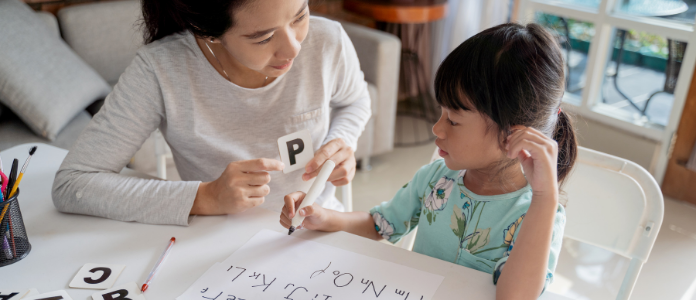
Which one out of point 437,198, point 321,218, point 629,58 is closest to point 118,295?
point 321,218

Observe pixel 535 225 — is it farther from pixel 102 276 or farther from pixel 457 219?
pixel 102 276

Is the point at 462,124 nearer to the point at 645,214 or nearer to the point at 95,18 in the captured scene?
the point at 645,214

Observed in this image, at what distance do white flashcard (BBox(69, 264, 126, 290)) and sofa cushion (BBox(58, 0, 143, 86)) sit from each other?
5.45ft

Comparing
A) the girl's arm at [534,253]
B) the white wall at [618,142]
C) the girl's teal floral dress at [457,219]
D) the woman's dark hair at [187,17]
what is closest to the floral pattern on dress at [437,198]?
the girl's teal floral dress at [457,219]

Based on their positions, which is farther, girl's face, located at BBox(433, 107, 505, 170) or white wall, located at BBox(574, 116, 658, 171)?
white wall, located at BBox(574, 116, 658, 171)

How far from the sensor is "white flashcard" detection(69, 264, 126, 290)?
2.36 ft

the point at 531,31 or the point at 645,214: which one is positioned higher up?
the point at 531,31

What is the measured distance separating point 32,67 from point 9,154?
3.04 feet

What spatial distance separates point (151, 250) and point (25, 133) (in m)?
1.37

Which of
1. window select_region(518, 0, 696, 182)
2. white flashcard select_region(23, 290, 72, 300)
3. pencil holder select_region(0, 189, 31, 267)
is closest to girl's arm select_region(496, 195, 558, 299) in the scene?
white flashcard select_region(23, 290, 72, 300)

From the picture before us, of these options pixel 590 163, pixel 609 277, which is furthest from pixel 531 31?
pixel 609 277

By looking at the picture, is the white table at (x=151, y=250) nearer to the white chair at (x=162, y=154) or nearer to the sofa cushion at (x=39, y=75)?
the white chair at (x=162, y=154)

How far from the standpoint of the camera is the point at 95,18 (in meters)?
2.24

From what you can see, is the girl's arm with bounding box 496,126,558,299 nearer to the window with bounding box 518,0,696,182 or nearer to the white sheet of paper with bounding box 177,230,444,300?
the white sheet of paper with bounding box 177,230,444,300
